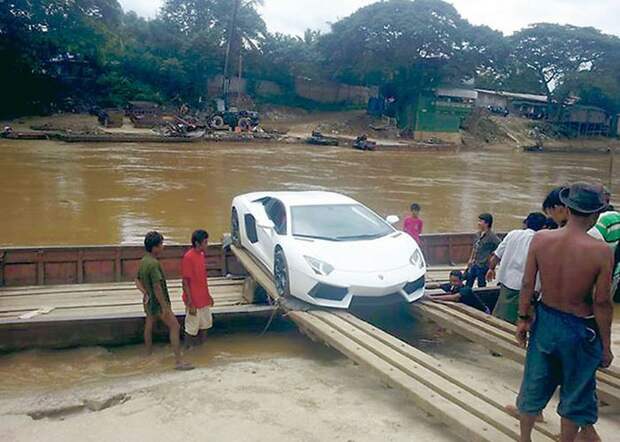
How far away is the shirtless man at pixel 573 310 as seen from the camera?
3633 mm

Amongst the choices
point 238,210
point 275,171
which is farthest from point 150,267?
point 275,171

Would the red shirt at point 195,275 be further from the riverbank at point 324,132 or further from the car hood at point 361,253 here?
the riverbank at point 324,132

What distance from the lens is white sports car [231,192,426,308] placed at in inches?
273

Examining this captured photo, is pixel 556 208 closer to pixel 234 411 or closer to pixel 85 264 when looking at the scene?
pixel 234 411

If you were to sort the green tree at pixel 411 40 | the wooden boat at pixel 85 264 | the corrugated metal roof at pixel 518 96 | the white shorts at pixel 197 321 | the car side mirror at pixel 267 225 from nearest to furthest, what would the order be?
1. the white shorts at pixel 197 321
2. the car side mirror at pixel 267 225
3. the wooden boat at pixel 85 264
4. the green tree at pixel 411 40
5. the corrugated metal roof at pixel 518 96

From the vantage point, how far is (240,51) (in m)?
53.2

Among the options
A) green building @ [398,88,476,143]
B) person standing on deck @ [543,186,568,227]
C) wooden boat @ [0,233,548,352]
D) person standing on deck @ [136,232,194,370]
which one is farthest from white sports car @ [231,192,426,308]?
green building @ [398,88,476,143]

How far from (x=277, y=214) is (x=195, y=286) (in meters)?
2.20

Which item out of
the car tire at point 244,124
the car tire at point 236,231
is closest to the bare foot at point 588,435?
the car tire at point 236,231

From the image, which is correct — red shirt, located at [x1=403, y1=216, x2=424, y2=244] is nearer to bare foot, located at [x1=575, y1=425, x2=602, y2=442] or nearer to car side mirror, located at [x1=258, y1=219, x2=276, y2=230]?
car side mirror, located at [x1=258, y1=219, x2=276, y2=230]

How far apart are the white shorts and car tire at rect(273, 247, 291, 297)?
3.20 feet

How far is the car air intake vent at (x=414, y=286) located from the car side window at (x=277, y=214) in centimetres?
170

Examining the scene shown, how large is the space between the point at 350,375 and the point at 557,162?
42436 mm

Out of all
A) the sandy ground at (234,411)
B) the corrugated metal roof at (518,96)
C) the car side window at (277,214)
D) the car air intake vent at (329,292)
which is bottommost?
the sandy ground at (234,411)
